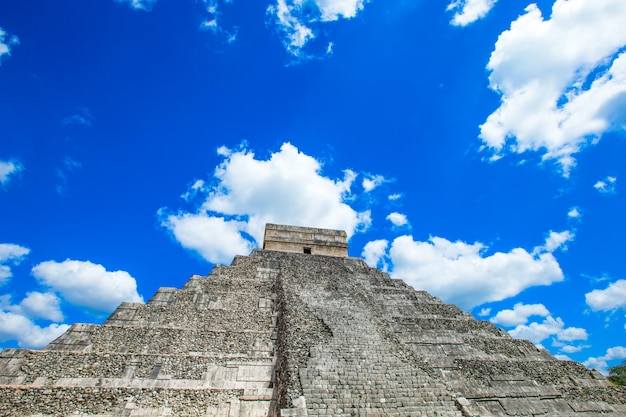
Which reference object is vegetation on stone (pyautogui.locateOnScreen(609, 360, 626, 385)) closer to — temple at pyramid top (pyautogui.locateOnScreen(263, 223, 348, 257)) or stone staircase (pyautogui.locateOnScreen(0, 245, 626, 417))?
stone staircase (pyautogui.locateOnScreen(0, 245, 626, 417))

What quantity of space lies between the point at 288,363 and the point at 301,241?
1077 centimetres

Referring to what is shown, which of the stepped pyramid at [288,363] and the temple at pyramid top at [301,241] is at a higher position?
the temple at pyramid top at [301,241]

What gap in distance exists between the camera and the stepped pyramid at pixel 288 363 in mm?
7707

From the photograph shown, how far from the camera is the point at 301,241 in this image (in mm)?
19031

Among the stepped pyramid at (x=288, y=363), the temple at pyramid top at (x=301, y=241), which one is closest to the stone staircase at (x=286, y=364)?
the stepped pyramid at (x=288, y=363)

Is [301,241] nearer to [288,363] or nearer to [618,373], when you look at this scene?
[288,363]

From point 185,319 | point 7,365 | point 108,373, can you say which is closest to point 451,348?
point 185,319

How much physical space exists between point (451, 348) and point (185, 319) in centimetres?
846

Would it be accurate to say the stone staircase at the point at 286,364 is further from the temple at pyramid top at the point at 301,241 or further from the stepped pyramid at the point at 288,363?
the temple at pyramid top at the point at 301,241

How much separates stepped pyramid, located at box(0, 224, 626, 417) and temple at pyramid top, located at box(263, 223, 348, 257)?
204 inches

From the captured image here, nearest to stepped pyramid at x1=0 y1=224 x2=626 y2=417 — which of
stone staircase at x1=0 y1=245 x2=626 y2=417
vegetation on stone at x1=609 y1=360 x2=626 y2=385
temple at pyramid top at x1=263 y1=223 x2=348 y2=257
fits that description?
stone staircase at x1=0 y1=245 x2=626 y2=417

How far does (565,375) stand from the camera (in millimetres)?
10805

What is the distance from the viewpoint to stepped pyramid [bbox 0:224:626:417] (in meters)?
7.71

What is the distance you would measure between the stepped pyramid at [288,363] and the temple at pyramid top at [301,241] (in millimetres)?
5183
